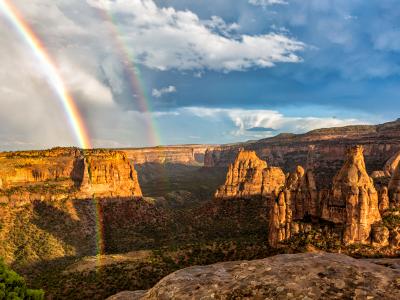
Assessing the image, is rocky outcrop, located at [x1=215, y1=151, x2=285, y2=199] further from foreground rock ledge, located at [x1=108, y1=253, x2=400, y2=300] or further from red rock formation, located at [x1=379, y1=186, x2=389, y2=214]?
foreground rock ledge, located at [x1=108, y1=253, x2=400, y2=300]

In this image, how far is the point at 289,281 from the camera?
912 cm

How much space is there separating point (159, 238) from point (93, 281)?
4922 cm

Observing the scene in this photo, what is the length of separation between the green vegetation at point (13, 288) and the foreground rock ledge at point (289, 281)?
12.1m

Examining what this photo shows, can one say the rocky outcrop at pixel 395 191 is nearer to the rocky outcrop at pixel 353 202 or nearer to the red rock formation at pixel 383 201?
the red rock formation at pixel 383 201

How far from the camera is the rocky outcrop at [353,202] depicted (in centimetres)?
6259

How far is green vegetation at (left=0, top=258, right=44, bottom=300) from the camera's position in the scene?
18797mm

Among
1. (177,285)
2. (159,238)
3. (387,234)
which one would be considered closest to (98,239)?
(159,238)

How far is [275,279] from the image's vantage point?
368 inches

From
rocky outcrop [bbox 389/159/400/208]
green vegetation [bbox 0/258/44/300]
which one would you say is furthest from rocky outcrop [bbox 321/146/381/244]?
green vegetation [bbox 0/258/44/300]

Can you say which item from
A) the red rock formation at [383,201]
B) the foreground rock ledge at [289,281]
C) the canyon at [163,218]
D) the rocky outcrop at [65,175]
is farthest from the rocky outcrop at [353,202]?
the rocky outcrop at [65,175]

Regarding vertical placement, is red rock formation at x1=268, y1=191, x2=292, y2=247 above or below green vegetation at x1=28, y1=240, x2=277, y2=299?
above

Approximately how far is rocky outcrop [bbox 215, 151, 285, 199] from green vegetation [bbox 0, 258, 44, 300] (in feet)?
388

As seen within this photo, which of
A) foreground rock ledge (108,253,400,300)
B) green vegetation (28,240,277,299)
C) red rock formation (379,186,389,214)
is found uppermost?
foreground rock ledge (108,253,400,300)

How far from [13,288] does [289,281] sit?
1766 cm
